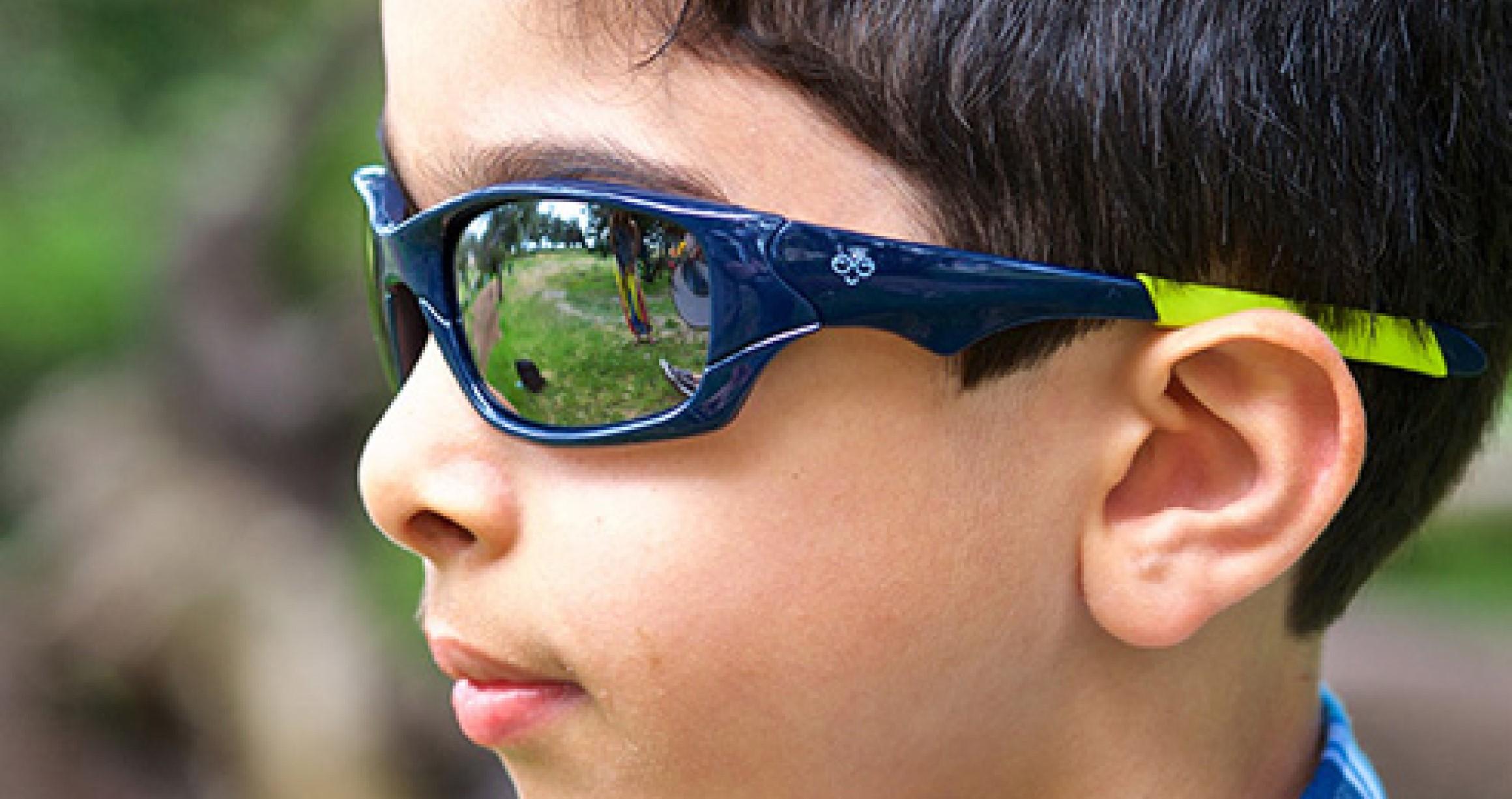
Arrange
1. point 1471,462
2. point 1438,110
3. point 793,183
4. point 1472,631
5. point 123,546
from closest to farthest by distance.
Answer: point 793,183, point 1438,110, point 1471,462, point 123,546, point 1472,631

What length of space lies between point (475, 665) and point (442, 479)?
8.8 inches

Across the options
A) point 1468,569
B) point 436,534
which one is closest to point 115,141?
point 1468,569

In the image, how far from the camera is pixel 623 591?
71.6 inches

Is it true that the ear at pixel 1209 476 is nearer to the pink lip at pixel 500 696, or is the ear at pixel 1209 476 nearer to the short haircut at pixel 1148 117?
the short haircut at pixel 1148 117

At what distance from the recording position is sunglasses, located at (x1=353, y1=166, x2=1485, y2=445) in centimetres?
174

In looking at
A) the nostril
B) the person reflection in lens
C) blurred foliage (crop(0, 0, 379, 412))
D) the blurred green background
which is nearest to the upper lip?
the nostril

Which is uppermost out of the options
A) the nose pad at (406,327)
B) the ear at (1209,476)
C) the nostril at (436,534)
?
the nose pad at (406,327)

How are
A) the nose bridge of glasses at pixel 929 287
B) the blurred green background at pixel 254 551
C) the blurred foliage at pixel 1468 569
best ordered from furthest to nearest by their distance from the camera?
the blurred foliage at pixel 1468 569 < the blurred green background at pixel 254 551 < the nose bridge of glasses at pixel 929 287

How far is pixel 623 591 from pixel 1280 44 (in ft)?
2.89

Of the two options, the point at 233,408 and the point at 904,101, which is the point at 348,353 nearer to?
the point at 233,408

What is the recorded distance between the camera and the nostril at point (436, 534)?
1.92 meters

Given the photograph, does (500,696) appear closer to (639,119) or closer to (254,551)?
(639,119)

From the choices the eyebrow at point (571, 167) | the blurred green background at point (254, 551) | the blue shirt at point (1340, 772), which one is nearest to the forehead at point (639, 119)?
the eyebrow at point (571, 167)

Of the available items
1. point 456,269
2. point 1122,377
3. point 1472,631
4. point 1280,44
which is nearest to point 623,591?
point 456,269
